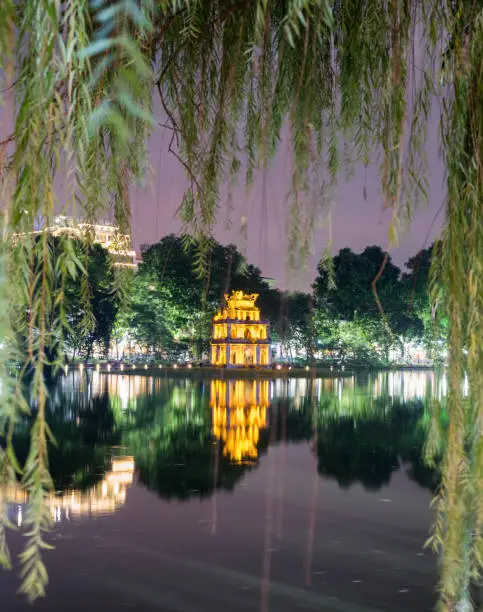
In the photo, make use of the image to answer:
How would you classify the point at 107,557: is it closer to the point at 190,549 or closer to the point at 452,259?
the point at 190,549

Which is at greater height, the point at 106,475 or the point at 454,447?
the point at 454,447

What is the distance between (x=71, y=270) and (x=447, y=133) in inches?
35.2

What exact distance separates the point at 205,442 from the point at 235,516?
18.0 ft

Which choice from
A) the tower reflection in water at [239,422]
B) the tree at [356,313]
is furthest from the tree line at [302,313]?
the tower reflection in water at [239,422]

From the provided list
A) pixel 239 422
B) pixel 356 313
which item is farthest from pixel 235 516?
pixel 356 313

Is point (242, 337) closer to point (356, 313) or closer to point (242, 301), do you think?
point (242, 301)

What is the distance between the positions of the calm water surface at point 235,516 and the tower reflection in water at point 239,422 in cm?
8

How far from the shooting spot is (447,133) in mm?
1780

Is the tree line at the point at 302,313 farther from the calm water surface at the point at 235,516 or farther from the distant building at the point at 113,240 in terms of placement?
the distant building at the point at 113,240

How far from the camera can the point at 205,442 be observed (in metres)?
14.8

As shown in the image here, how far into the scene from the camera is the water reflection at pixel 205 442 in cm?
1089

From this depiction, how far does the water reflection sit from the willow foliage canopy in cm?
466

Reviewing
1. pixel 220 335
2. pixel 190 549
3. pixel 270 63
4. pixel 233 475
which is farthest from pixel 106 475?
pixel 220 335

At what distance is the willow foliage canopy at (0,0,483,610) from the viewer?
1.38 meters
